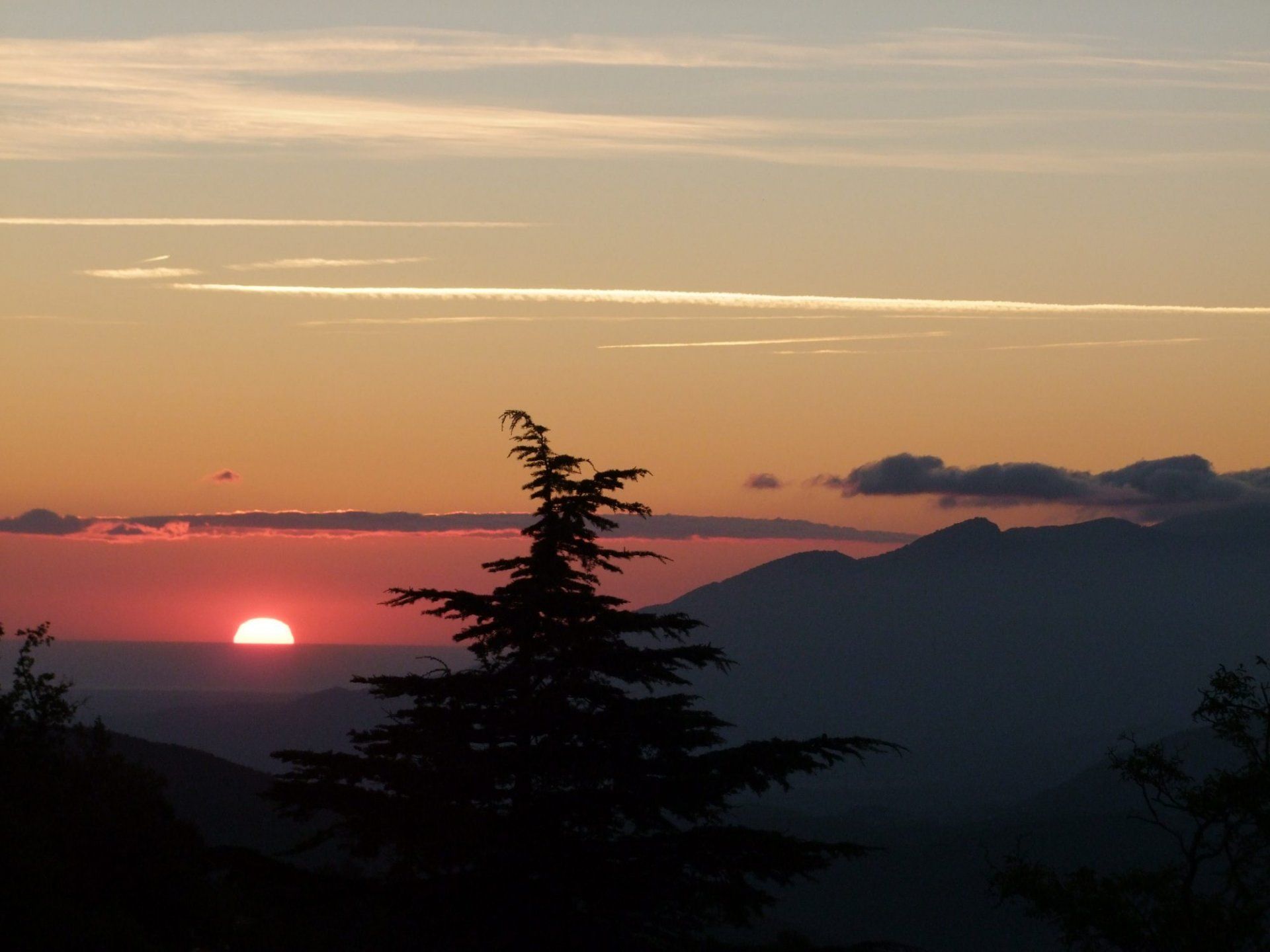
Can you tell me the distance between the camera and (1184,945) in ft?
90.6

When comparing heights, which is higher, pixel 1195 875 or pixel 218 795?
pixel 1195 875

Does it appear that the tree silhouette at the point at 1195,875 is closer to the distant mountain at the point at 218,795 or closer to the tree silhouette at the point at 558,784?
the tree silhouette at the point at 558,784

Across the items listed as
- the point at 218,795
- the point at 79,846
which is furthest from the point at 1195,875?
the point at 218,795

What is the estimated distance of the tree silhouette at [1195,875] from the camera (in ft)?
89.9

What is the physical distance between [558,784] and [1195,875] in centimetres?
1148

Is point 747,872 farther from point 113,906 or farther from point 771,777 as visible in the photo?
point 113,906

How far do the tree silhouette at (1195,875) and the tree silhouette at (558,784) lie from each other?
13.8ft

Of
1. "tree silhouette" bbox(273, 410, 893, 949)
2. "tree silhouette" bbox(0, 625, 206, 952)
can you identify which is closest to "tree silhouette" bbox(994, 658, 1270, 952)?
"tree silhouette" bbox(273, 410, 893, 949)

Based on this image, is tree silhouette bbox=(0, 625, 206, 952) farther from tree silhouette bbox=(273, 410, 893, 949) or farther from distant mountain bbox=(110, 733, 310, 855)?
Result: distant mountain bbox=(110, 733, 310, 855)

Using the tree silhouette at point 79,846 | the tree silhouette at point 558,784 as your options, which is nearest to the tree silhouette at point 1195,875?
the tree silhouette at point 558,784

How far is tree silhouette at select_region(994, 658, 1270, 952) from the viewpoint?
27391mm

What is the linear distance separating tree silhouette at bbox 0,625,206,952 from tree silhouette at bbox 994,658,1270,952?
14.7 m

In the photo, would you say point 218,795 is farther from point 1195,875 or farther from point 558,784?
point 1195,875

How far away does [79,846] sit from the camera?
26.5 meters
